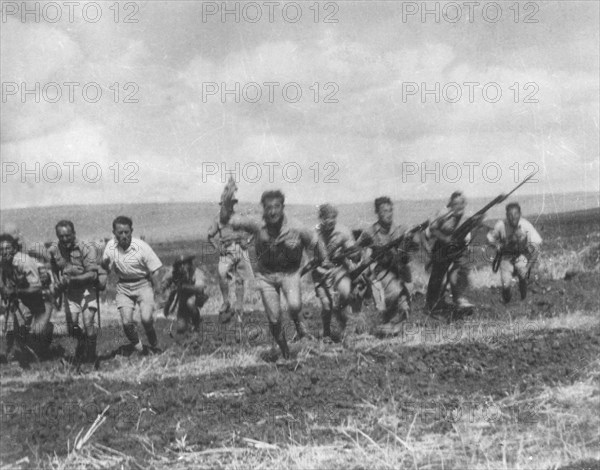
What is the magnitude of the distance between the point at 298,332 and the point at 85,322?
247cm

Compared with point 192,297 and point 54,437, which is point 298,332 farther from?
point 54,437

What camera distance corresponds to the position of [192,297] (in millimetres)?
10766

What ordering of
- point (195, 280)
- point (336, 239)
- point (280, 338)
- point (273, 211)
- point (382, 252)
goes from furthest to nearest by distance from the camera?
point (195, 280) → point (382, 252) → point (336, 239) → point (280, 338) → point (273, 211)

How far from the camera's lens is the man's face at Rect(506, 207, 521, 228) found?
1223 cm

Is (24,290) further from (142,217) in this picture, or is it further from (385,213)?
(142,217)

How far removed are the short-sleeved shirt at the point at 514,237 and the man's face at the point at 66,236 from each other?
21.1ft

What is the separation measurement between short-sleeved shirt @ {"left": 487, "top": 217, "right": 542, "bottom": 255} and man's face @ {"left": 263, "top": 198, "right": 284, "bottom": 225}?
16.4 feet

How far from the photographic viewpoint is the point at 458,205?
428 inches

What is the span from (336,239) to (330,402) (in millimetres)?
3227

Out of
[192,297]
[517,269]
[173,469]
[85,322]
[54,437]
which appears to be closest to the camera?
[173,469]

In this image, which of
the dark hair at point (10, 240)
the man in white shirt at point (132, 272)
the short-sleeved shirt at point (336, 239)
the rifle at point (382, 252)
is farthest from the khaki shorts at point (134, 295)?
the rifle at point (382, 252)

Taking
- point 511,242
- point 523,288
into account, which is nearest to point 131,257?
point 511,242

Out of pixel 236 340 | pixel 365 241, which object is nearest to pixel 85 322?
pixel 236 340

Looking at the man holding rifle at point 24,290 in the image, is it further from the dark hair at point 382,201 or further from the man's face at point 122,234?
the dark hair at point 382,201
